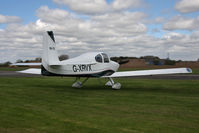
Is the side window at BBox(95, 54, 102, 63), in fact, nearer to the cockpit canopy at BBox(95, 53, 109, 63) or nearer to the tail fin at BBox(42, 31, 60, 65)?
the cockpit canopy at BBox(95, 53, 109, 63)

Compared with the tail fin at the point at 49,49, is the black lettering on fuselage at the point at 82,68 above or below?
below

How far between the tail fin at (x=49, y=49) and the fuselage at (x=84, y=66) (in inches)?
9.2

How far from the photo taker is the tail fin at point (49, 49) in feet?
43.0

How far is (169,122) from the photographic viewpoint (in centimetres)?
586

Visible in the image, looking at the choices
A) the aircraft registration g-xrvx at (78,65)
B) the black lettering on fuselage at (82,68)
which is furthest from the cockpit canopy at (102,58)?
the black lettering on fuselage at (82,68)

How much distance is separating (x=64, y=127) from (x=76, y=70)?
28.0 ft

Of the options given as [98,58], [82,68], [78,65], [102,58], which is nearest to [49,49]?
[78,65]

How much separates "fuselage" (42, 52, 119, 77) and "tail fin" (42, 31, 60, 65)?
233 millimetres

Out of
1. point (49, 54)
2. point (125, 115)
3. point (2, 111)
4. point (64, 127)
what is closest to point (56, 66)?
point (49, 54)

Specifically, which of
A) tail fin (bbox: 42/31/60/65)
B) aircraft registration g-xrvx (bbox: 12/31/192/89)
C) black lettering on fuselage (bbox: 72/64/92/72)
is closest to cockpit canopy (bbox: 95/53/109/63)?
aircraft registration g-xrvx (bbox: 12/31/192/89)

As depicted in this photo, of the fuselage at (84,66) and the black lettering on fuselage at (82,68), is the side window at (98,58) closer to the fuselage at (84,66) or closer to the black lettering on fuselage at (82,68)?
the fuselage at (84,66)

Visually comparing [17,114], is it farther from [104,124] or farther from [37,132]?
[104,124]

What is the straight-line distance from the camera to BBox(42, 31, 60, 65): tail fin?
1309 cm

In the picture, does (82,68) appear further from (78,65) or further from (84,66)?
(78,65)
